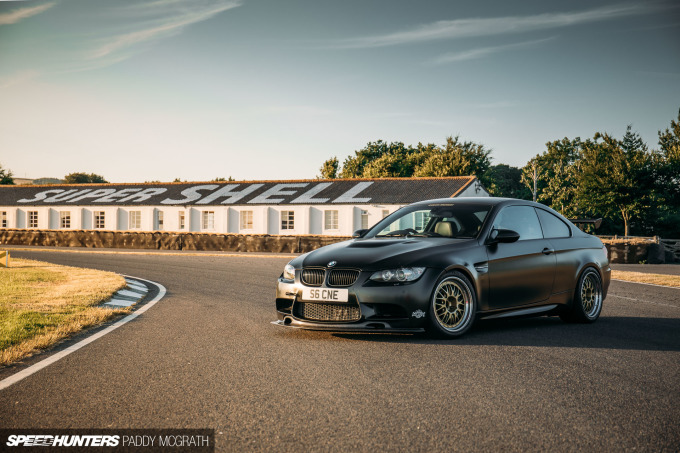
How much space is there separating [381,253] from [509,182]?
294 feet

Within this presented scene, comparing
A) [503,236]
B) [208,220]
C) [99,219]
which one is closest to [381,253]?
[503,236]

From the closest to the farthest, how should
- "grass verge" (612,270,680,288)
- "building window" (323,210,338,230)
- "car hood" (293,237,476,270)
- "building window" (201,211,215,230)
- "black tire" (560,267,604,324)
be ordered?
"car hood" (293,237,476,270), "black tire" (560,267,604,324), "grass verge" (612,270,680,288), "building window" (323,210,338,230), "building window" (201,211,215,230)

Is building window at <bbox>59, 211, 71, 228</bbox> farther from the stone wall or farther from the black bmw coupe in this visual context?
the black bmw coupe

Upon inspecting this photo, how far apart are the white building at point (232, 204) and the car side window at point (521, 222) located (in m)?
33.4

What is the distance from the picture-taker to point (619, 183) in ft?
172

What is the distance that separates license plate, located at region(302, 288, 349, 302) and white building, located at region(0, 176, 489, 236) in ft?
116

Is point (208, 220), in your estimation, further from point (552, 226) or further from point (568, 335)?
point (568, 335)

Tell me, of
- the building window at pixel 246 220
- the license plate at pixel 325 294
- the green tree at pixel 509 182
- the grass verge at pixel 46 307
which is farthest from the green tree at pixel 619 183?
the license plate at pixel 325 294

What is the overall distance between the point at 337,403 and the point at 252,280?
36.7 ft

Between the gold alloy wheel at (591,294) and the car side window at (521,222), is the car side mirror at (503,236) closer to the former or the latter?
the car side window at (521,222)

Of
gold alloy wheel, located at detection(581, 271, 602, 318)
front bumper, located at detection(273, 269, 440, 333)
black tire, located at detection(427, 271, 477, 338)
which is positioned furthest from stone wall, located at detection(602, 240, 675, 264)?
front bumper, located at detection(273, 269, 440, 333)

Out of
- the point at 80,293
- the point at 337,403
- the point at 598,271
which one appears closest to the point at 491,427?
the point at 337,403

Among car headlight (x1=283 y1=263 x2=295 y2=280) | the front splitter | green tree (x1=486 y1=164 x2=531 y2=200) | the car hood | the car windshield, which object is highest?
green tree (x1=486 y1=164 x2=531 y2=200)

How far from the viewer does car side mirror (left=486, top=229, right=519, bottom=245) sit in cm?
722
